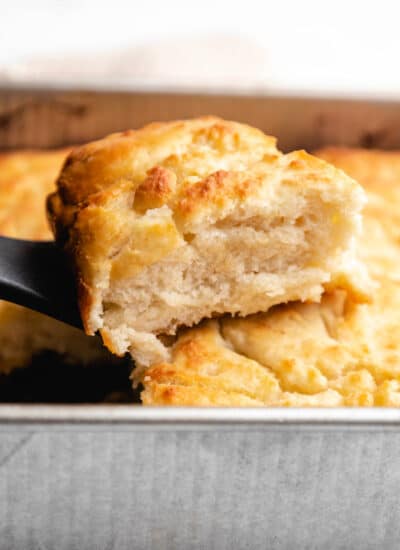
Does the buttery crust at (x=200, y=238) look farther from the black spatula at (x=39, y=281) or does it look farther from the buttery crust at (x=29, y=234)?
the buttery crust at (x=29, y=234)

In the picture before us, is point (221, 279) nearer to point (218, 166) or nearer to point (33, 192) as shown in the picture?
point (218, 166)

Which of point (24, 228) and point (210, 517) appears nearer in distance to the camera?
point (210, 517)

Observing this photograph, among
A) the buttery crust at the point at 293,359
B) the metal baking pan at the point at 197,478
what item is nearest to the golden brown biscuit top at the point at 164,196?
the buttery crust at the point at 293,359

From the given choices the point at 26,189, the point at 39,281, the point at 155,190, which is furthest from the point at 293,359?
the point at 26,189

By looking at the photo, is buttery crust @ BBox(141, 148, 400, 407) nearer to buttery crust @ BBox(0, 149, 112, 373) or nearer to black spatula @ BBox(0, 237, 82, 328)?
black spatula @ BBox(0, 237, 82, 328)

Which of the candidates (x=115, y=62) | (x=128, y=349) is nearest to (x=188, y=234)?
(x=128, y=349)

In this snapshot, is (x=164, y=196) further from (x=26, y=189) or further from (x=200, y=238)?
(x=26, y=189)

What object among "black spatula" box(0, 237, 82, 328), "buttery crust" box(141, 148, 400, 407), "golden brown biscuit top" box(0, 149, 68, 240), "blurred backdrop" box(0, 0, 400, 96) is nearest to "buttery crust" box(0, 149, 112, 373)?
"golden brown biscuit top" box(0, 149, 68, 240)
